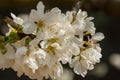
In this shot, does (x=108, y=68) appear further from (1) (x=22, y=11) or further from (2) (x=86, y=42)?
(2) (x=86, y=42)

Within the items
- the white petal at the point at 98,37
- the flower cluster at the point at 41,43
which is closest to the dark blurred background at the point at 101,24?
the white petal at the point at 98,37

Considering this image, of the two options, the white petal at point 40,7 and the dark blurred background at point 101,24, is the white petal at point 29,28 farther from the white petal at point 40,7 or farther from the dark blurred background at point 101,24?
the dark blurred background at point 101,24

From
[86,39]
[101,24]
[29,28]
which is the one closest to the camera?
[29,28]

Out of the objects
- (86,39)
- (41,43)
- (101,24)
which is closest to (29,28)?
(41,43)

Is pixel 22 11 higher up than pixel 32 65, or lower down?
higher up

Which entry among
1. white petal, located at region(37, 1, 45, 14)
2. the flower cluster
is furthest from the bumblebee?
white petal, located at region(37, 1, 45, 14)

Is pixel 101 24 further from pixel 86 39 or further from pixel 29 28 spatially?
pixel 29 28

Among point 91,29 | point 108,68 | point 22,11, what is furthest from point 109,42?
point 91,29
